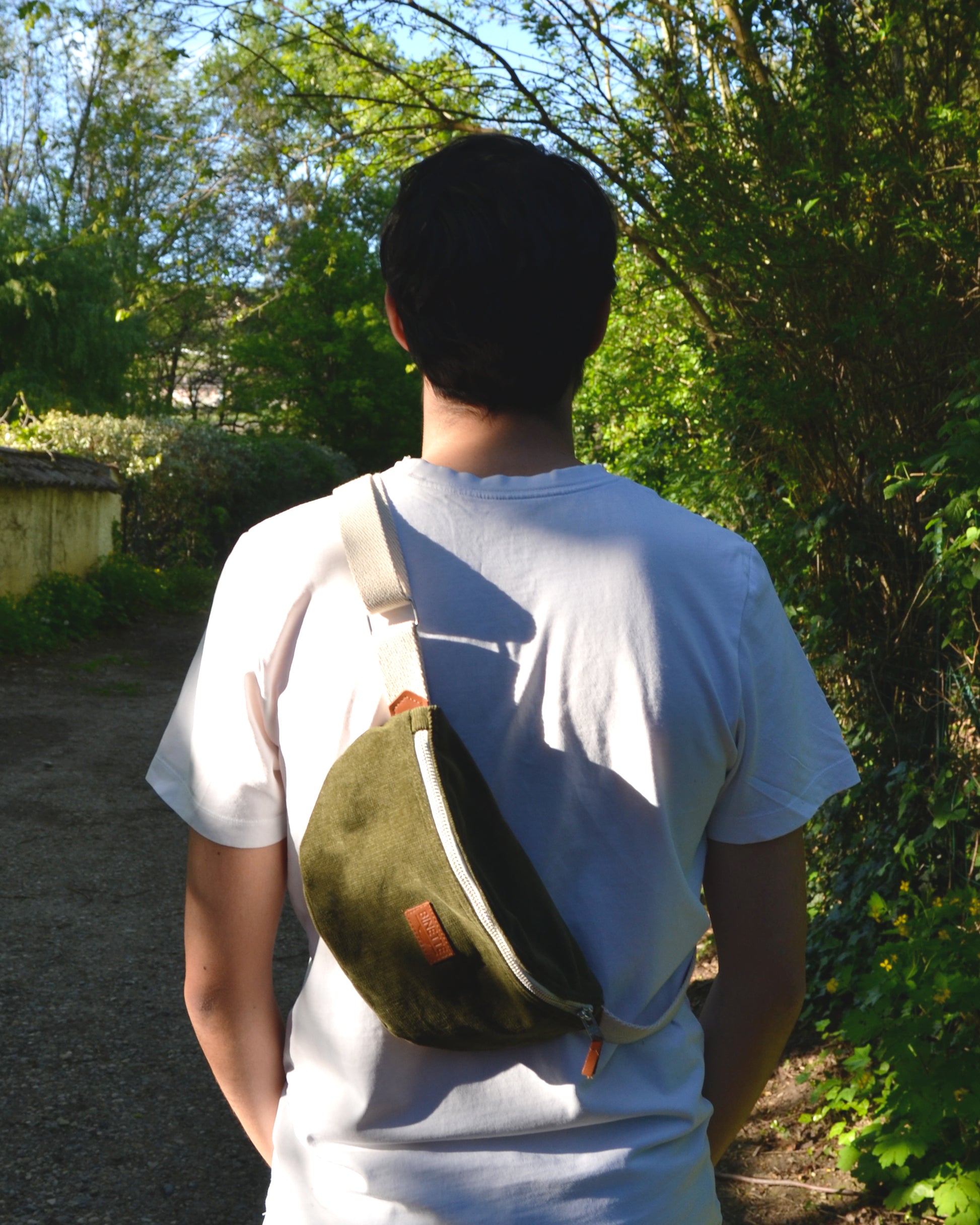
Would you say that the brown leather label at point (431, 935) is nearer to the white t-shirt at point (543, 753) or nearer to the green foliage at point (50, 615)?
the white t-shirt at point (543, 753)

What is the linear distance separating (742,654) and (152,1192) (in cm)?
299

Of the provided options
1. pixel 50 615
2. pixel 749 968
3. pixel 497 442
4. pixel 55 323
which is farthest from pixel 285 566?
pixel 55 323

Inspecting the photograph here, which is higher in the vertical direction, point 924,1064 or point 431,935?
point 431,935

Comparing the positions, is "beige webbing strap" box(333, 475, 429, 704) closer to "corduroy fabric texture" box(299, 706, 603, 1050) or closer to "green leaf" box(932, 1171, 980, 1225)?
"corduroy fabric texture" box(299, 706, 603, 1050)

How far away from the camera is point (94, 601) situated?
14.0 metres

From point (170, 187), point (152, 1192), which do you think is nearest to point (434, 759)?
point (152, 1192)

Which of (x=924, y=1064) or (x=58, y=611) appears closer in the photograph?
(x=924, y=1064)

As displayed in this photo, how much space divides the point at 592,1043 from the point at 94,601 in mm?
14002

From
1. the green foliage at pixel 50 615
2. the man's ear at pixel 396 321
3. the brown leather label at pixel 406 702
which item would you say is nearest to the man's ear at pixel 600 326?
the man's ear at pixel 396 321

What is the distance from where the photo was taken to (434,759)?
3.25ft

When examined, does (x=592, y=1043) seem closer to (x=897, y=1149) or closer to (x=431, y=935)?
(x=431, y=935)

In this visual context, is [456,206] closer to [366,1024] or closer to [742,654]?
[742,654]

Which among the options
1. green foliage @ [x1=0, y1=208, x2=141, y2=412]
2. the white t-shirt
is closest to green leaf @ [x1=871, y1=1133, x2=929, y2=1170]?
the white t-shirt

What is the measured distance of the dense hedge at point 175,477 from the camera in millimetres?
17516
